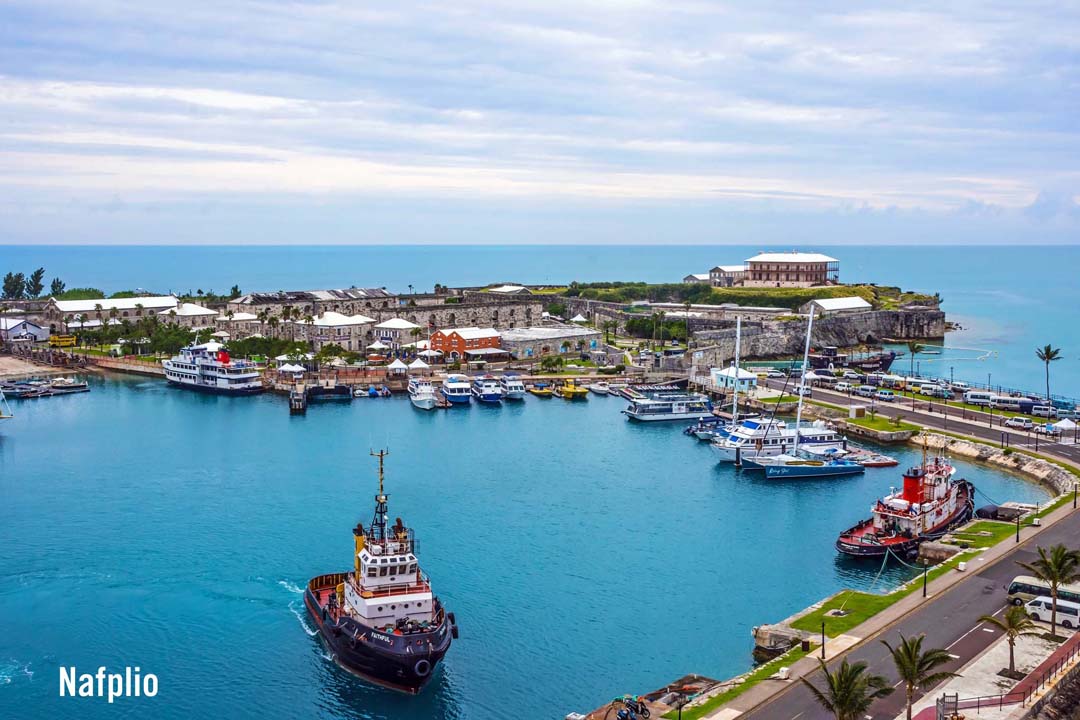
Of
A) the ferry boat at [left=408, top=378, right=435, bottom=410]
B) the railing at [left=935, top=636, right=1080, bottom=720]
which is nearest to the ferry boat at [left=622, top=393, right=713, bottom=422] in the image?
the ferry boat at [left=408, top=378, right=435, bottom=410]

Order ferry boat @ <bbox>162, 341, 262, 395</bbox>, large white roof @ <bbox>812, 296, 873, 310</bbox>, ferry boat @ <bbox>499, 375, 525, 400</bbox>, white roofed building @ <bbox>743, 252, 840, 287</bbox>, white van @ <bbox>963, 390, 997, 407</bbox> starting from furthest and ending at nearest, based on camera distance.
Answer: white roofed building @ <bbox>743, 252, 840, 287</bbox>
large white roof @ <bbox>812, 296, 873, 310</bbox>
ferry boat @ <bbox>162, 341, 262, 395</bbox>
ferry boat @ <bbox>499, 375, 525, 400</bbox>
white van @ <bbox>963, 390, 997, 407</bbox>

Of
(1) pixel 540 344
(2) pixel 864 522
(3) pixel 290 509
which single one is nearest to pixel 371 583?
(3) pixel 290 509

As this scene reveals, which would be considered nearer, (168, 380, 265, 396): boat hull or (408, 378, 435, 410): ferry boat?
(408, 378, 435, 410): ferry boat

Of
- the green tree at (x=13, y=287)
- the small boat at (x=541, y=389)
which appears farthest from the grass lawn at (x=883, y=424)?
the green tree at (x=13, y=287)

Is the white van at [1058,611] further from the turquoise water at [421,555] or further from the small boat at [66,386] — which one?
the small boat at [66,386]

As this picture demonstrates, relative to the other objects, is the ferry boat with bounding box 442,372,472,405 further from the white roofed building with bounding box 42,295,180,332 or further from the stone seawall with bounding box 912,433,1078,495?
the white roofed building with bounding box 42,295,180,332

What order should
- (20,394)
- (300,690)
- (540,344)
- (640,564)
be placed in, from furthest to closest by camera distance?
(540,344) → (20,394) → (640,564) → (300,690)

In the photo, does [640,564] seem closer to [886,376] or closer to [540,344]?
[886,376]
